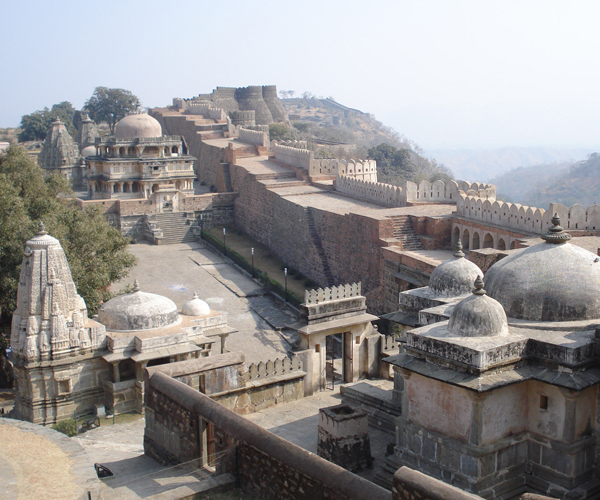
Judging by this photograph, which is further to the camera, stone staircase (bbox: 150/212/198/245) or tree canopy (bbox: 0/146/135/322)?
stone staircase (bbox: 150/212/198/245)

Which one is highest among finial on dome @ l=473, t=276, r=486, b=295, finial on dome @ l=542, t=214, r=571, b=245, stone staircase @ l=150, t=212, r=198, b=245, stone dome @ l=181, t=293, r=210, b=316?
finial on dome @ l=542, t=214, r=571, b=245

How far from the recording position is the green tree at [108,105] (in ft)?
179

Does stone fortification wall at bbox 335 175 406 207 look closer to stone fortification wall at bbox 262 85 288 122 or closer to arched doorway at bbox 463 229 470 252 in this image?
Result: arched doorway at bbox 463 229 470 252

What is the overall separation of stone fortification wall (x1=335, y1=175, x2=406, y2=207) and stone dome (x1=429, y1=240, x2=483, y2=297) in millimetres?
12620

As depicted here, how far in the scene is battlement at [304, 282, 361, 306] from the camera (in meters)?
9.78

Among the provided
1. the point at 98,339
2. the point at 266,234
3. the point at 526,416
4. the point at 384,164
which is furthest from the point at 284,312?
the point at 384,164

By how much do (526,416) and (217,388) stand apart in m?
3.50

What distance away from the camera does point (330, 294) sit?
32.9 ft

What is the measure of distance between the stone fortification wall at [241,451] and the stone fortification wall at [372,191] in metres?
14.1

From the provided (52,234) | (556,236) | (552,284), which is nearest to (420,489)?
(552,284)

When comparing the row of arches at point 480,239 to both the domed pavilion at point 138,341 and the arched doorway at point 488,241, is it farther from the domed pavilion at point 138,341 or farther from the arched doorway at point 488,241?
the domed pavilion at point 138,341

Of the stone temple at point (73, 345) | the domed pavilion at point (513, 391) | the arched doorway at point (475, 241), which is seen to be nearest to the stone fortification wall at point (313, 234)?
the arched doorway at point (475, 241)

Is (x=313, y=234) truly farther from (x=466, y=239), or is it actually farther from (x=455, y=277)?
(x=455, y=277)

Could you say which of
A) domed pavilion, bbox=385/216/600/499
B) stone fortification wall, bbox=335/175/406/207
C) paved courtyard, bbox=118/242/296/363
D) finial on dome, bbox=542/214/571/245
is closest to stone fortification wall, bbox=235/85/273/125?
stone fortification wall, bbox=335/175/406/207
